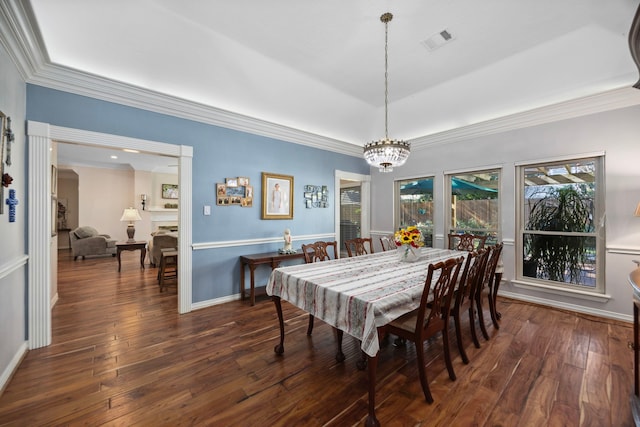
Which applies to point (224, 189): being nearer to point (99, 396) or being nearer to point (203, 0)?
point (203, 0)

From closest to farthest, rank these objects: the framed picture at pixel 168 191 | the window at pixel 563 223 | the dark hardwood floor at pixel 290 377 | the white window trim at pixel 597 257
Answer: the dark hardwood floor at pixel 290 377 → the white window trim at pixel 597 257 → the window at pixel 563 223 → the framed picture at pixel 168 191

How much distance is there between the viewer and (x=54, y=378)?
78.2 inches

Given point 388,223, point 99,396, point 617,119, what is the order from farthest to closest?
point 388,223
point 617,119
point 99,396

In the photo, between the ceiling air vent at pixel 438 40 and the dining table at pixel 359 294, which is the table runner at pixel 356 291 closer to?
the dining table at pixel 359 294

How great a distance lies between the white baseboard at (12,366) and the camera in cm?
186

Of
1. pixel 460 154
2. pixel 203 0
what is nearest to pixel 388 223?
pixel 460 154

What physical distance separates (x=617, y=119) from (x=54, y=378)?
20.2ft

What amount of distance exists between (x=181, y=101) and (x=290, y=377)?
328cm

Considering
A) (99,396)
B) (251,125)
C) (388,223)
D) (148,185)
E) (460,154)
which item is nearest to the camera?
(99,396)

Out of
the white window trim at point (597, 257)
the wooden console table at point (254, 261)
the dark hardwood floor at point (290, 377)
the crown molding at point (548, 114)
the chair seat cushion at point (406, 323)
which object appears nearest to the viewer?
the dark hardwood floor at point (290, 377)

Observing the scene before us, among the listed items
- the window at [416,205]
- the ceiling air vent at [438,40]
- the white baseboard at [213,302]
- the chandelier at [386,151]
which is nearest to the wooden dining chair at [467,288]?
the chandelier at [386,151]

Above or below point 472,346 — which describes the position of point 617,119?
above

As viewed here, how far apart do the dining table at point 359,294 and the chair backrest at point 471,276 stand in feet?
0.88

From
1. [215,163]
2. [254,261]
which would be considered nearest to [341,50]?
[215,163]
